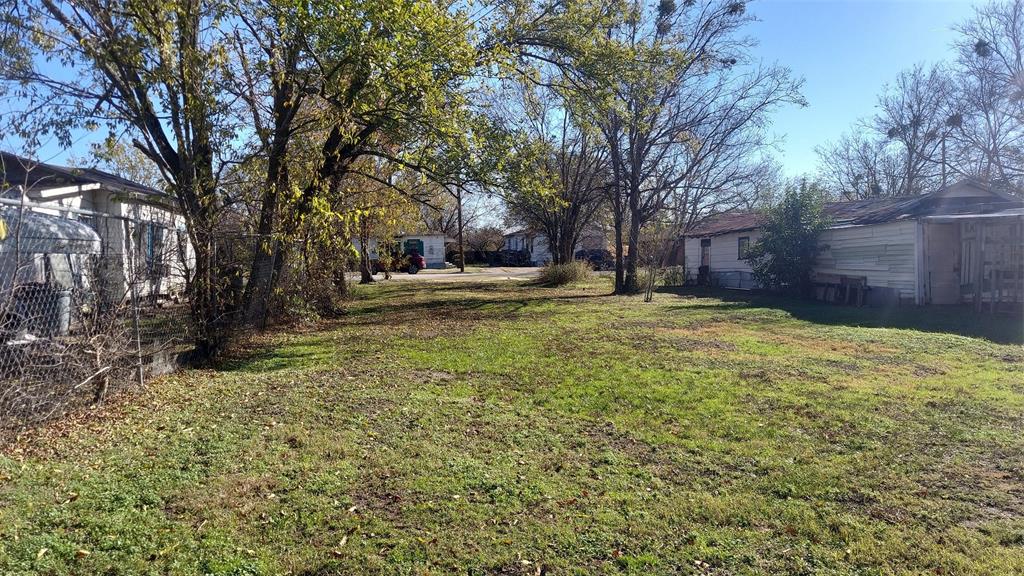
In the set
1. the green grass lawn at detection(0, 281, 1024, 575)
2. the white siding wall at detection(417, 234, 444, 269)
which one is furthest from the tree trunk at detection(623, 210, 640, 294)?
the white siding wall at detection(417, 234, 444, 269)

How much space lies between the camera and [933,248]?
14.8 m

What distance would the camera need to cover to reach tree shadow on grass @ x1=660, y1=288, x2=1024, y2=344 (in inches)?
422

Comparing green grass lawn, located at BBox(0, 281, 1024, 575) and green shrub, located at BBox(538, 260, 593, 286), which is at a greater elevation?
green shrub, located at BBox(538, 260, 593, 286)

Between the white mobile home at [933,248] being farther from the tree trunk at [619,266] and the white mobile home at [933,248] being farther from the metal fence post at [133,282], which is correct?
the metal fence post at [133,282]

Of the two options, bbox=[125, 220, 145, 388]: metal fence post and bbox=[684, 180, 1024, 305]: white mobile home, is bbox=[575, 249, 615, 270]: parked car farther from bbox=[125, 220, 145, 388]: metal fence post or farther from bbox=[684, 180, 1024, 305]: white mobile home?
bbox=[125, 220, 145, 388]: metal fence post

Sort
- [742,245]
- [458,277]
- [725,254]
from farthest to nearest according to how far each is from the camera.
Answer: [458,277] < [725,254] < [742,245]

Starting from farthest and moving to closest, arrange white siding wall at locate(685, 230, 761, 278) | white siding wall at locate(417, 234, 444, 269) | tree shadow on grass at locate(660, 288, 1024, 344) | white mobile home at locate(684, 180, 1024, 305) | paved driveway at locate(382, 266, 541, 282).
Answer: white siding wall at locate(417, 234, 444, 269), paved driveway at locate(382, 266, 541, 282), white siding wall at locate(685, 230, 761, 278), white mobile home at locate(684, 180, 1024, 305), tree shadow on grass at locate(660, 288, 1024, 344)

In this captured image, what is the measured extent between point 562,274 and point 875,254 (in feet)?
39.0

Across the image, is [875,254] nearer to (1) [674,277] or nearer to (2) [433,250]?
(1) [674,277]

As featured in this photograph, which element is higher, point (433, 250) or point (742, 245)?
point (433, 250)

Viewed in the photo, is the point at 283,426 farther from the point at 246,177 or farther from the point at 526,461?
the point at 246,177

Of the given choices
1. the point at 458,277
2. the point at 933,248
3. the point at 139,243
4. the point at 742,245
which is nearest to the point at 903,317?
the point at 933,248

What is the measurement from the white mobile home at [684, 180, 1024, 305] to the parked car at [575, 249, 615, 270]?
27.6 meters

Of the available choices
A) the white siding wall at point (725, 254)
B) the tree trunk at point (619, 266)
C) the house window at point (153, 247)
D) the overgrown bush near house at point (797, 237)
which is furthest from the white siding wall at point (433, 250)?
the house window at point (153, 247)
